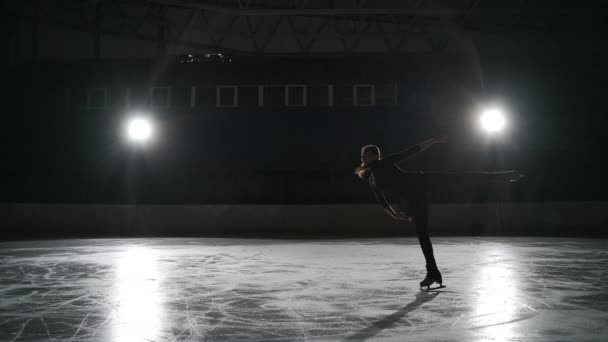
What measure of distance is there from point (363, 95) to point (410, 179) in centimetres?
1942

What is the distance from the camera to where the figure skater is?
320 inches

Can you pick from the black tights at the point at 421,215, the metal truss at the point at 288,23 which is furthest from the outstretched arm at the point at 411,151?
the metal truss at the point at 288,23

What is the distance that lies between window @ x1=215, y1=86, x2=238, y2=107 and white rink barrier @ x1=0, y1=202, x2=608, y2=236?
19.9 feet

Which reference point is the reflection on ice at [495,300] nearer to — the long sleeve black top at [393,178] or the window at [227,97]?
the long sleeve black top at [393,178]

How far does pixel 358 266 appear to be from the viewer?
38.7 feet

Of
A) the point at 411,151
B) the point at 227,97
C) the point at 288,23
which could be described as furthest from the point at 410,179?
the point at 288,23

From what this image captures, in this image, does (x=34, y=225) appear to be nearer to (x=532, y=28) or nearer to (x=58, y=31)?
(x=58, y=31)

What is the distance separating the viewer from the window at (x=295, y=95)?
27.6m

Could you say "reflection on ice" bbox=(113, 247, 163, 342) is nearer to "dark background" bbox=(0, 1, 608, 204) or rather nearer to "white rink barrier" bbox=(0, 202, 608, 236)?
"white rink barrier" bbox=(0, 202, 608, 236)

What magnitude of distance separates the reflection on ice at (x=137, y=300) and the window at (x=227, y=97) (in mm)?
15327

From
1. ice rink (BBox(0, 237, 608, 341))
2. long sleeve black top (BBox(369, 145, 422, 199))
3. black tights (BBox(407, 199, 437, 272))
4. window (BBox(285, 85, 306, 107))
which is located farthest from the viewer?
window (BBox(285, 85, 306, 107))

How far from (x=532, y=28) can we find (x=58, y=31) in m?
21.8

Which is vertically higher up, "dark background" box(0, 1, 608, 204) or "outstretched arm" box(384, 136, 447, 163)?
"dark background" box(0, 1, 608, 204)

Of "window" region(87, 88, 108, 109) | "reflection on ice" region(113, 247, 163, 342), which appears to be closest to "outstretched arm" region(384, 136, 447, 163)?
"reflection on ice" region(113, 247, 163, 342)
